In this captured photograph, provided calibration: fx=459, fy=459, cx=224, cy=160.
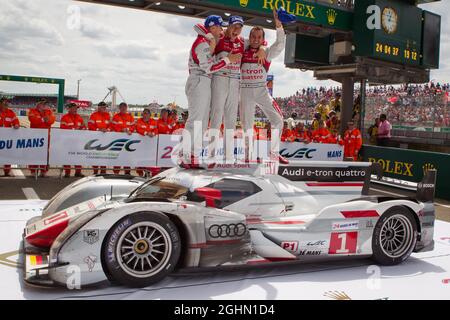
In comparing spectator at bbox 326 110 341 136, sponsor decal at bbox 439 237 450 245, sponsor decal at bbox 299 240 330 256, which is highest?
spectator at bbox 326 110 341 136

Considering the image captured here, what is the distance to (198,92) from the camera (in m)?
5.32

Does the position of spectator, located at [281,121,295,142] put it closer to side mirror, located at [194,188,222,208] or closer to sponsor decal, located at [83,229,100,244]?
side mirror, located at [194,188,222,208]

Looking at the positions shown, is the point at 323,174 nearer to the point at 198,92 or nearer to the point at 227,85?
the point at 227,85

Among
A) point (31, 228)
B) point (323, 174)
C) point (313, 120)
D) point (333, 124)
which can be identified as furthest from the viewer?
point (313, 120)

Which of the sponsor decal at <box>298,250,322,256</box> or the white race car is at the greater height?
the white race car

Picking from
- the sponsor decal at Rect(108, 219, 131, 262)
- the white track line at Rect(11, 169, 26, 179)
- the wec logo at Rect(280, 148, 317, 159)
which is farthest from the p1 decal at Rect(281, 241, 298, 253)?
the wec logo at Rect(280, 148, 317, 159)

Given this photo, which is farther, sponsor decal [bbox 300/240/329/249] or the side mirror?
sponsor decal [bbox 300/240/329/249]

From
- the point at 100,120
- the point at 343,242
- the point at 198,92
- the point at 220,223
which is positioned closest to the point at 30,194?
the point at 100,120

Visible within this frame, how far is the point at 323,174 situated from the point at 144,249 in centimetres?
220

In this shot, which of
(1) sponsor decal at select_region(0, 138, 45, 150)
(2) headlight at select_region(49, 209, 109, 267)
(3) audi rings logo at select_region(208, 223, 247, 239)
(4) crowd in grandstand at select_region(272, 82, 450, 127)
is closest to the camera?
(2) headlight at select_region(49, 209, 109, 267)

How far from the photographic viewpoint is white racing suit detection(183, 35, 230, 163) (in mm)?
5176

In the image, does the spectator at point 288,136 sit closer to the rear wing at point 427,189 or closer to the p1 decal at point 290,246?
the rear wing at point 427,189

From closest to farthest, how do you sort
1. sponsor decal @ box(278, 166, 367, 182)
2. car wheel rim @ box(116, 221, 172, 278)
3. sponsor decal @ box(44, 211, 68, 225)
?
car wheel rim @ box(116, 221, 172, 278) → sponsor decal @ box(44, 211, 68, 225) → sponsor decal @ box(278, 166, 367, 182)
